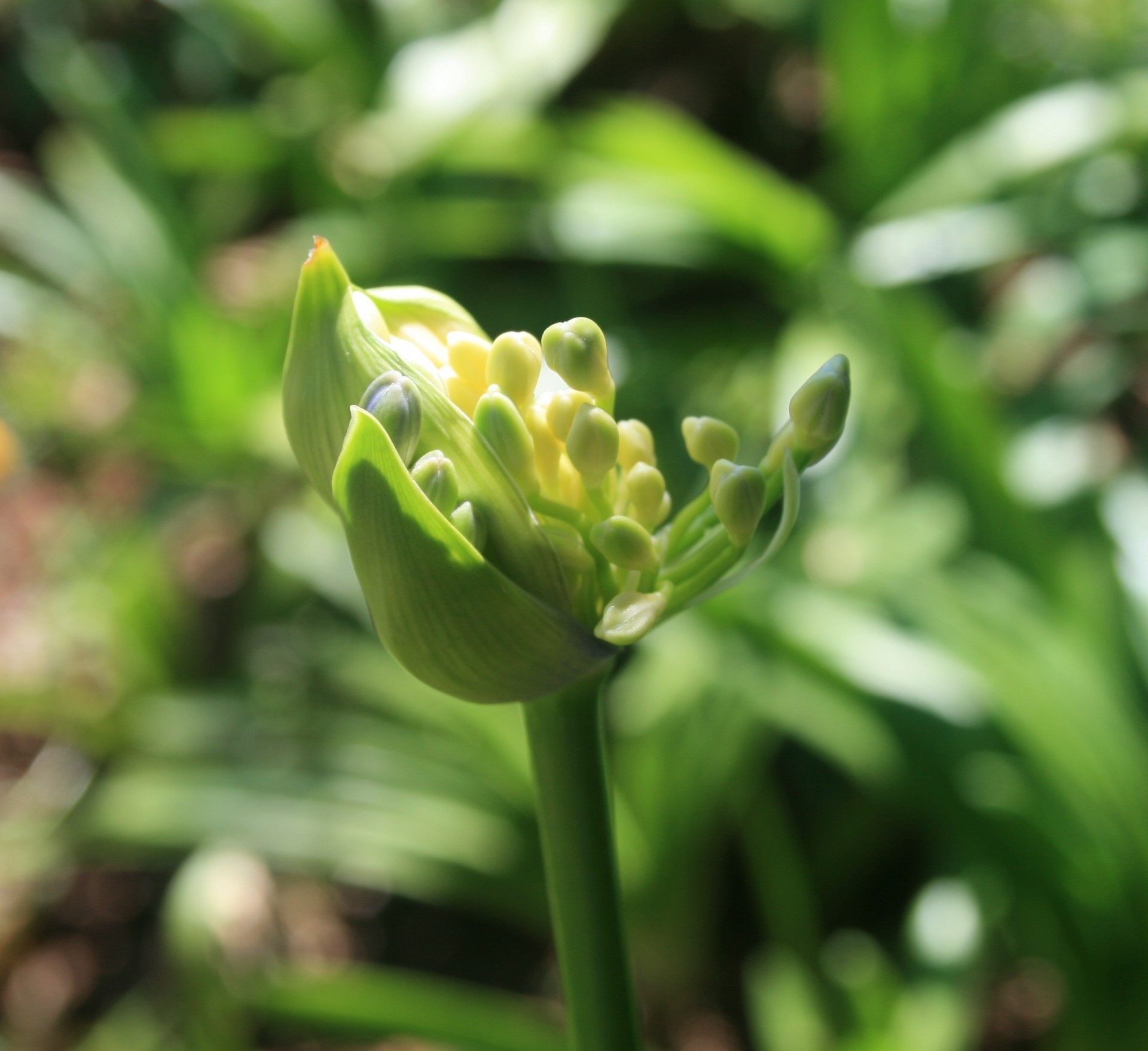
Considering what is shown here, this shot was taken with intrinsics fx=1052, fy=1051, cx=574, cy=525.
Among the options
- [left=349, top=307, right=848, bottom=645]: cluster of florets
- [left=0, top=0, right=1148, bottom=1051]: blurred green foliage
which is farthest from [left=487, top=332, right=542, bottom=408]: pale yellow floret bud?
[left=0, top=0, right=1148, bottom=1051]: blurred green foliage

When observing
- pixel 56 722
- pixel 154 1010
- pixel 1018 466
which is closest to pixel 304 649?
pixel 56 722

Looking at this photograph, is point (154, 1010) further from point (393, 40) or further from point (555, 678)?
point (393, 40)

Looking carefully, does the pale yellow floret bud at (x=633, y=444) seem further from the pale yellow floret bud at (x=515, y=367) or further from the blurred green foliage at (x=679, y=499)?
the blurred green foliage at (x=679, y=499)

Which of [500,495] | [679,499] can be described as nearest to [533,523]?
[500,495]

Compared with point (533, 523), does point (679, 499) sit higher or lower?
higher

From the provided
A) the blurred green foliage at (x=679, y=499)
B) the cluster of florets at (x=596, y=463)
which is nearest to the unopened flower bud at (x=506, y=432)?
the cluster of florets at (x=596, y=463)

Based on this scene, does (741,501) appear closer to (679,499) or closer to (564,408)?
(564,408)
